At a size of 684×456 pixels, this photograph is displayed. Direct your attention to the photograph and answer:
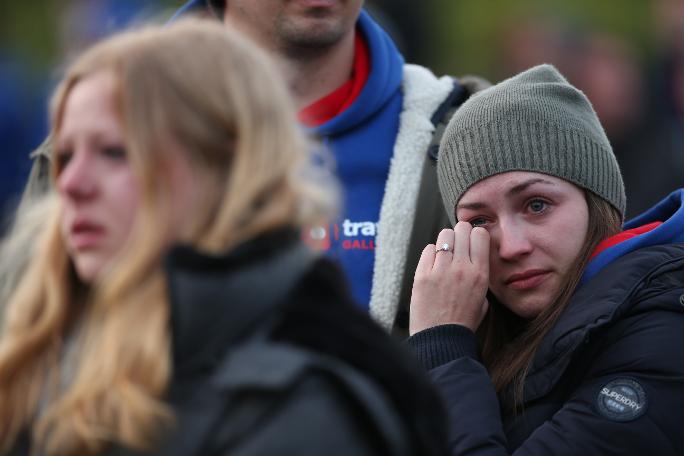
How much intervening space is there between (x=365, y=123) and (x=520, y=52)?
5.25m

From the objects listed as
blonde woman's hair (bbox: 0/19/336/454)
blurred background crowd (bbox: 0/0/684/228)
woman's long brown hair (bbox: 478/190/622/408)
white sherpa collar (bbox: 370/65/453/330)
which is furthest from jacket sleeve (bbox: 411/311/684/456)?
blurred background crowd (bbox: 0/0/684/228)

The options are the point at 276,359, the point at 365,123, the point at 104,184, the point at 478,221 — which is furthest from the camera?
the point at 365,123

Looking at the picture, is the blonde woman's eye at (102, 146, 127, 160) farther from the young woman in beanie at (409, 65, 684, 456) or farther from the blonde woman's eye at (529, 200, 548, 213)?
the blonde woman's eye at (529, 200, 548, 213)

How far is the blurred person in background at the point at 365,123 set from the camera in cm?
368

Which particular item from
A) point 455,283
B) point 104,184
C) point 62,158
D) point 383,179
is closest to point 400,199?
point 383,179

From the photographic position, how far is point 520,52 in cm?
897

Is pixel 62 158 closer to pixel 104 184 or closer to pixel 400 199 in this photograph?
pixel 104 184

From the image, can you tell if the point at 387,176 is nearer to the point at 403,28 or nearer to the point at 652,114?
the point at 652,114

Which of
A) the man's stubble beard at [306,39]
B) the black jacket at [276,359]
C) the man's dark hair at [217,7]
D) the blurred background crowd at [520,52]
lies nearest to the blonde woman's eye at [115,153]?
the black jacket at [276,359]

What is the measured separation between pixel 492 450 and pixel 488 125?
0.89 metres

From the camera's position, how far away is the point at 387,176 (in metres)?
3.78

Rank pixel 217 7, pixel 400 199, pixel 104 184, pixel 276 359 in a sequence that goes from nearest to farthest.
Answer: pixel 276 359 < pixel 104 184 < pixel 400 199 < pixel 217 7

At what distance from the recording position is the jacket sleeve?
2898 millimetres

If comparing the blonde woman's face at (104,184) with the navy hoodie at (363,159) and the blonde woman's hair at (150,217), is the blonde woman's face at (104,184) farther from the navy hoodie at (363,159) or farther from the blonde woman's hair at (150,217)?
the navy hoodie at (363,159)
